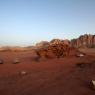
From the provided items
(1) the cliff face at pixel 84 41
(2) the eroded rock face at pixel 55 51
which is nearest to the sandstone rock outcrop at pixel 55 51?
(2) the eroded rock face at pixel 55 51

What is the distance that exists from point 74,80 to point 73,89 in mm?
1213

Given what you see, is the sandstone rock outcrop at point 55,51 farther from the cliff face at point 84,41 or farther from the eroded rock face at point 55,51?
the cliff face at point 84,41

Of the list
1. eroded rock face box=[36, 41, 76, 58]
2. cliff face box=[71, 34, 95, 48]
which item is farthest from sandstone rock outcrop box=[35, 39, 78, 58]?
cliff face box=[71, 34, 95, 48]

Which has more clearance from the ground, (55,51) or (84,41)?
(84,41)

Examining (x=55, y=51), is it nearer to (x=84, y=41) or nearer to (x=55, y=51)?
(x=55, y=51)

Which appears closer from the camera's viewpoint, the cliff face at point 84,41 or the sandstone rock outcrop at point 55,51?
the sandstone rock outcrop at point 55,51

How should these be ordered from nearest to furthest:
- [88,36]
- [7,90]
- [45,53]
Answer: [7,90]
[45,53]
[88,36]

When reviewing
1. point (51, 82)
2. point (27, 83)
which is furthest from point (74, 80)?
point (27, 83)

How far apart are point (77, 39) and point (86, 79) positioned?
33.0m

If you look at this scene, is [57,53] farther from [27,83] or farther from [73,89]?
[73,89]

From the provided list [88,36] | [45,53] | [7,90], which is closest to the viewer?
[7,90]

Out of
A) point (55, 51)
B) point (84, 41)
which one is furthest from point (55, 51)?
point (84, 41)

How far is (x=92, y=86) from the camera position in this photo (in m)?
6.88

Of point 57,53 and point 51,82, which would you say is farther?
point 57,53
